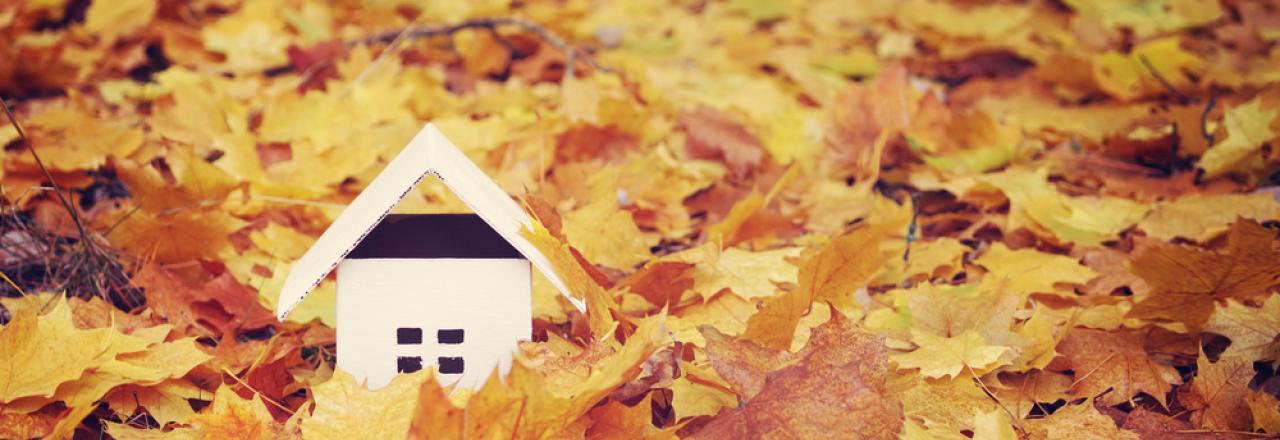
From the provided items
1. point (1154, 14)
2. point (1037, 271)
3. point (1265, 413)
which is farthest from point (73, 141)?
point (1154, 14)

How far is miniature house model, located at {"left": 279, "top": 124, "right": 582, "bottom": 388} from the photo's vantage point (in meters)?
1.10

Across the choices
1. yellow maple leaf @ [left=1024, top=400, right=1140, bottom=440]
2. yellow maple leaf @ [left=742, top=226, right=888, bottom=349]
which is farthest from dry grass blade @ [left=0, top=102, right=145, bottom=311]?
yellow maple leaf @ [left=1024, top=400, right=1140, bottom=440]

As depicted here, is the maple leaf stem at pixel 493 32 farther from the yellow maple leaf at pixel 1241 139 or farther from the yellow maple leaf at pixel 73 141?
the yellow maple leaf at pixel 1241 139

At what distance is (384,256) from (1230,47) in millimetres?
2842

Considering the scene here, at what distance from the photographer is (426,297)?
1.11 m

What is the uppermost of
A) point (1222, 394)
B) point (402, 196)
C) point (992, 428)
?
point (402, 196)

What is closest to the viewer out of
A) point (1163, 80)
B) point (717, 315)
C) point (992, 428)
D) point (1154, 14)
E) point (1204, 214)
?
point (992, 428)

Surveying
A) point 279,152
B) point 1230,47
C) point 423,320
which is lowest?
point 1230,47

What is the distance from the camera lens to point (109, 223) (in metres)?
1.62

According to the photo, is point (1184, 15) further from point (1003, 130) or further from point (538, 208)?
point (538, 208)

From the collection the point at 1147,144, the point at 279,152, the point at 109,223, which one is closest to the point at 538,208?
the point at 109,223

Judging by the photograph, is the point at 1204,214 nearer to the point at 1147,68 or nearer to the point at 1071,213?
the point at 1071,213

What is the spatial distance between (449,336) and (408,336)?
50mm

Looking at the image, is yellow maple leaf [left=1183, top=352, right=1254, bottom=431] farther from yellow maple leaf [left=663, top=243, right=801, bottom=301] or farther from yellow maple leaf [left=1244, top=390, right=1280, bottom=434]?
yellow maple leaf [left=663, top=243, right=801, bottom=301]
